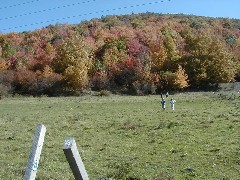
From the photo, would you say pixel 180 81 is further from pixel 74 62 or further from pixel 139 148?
pixel 139 148

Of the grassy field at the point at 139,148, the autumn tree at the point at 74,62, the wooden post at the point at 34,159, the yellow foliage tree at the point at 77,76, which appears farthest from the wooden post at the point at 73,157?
the autumn tree at the point at 74,62

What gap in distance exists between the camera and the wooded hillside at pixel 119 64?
86875 mm

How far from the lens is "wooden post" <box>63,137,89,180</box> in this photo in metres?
4.64

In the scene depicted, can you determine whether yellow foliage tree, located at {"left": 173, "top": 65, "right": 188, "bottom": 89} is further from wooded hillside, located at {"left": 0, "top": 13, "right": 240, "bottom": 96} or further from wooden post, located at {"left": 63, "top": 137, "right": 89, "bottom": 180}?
wooden post, located at {"left": 63, "top": 137, "right": 89, "bottom": 180}

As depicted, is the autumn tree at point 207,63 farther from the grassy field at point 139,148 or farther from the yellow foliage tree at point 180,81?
the grassy field at point 139,148

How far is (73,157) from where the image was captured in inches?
184

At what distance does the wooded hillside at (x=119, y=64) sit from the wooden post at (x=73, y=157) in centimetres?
7542

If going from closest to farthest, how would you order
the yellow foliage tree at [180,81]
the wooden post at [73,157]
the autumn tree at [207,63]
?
the wooden post at [73,157]
the yellow foliage tree at [180,81]
the autumn tree at [207,63]

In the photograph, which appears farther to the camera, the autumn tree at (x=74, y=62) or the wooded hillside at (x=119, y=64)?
the autumn tree at (x=74, y=62)

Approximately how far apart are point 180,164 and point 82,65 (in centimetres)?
7865

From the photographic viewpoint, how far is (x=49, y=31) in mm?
153500

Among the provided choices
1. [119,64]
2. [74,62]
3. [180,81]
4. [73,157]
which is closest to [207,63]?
[180,81]

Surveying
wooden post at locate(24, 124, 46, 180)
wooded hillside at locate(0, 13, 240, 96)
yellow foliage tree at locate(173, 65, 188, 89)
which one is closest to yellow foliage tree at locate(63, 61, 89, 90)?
wooded hillside at locate(0, 13, 240, 96)

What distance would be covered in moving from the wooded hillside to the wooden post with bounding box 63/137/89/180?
7542 cm
